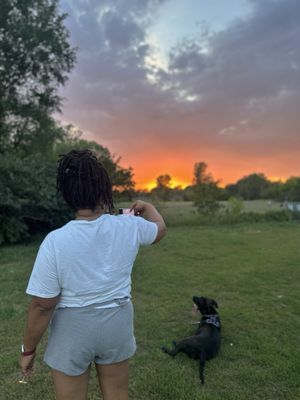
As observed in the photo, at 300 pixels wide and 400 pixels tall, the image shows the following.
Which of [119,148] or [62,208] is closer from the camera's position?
[62,208]

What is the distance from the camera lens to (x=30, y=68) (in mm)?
A: 17062

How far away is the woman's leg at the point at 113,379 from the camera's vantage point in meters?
1.63

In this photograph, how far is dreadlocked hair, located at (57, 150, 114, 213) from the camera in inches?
60.1

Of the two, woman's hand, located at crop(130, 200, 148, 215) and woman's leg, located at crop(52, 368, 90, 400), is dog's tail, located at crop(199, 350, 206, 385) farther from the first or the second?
woman's hand, located at crop(130, 200, 148, 215)

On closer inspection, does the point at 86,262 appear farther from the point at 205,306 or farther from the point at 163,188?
the point at 163,188

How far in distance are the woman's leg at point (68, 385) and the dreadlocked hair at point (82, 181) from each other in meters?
0.72

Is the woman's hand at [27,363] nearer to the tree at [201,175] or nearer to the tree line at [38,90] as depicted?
the tree line at [38,90]

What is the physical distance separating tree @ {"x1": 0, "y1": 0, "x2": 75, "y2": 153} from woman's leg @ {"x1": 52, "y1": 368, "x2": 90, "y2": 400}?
52.7 feet

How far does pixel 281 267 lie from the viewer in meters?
7.15

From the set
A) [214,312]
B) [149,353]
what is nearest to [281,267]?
[214,312]

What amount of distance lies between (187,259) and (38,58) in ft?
43.4

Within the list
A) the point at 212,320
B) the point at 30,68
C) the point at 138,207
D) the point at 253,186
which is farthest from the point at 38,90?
the point at 253,186

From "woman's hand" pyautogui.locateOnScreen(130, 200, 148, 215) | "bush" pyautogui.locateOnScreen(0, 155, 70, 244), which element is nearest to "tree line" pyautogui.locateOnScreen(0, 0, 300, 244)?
"bush" pyautogui.locateOnScreen(0, 155, 70, 244)

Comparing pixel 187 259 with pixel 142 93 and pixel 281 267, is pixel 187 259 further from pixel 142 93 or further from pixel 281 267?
pixel 142 93
